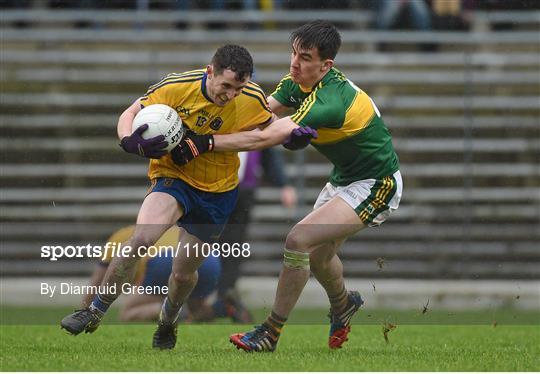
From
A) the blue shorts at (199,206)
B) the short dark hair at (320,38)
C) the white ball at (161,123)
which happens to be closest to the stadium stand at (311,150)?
the blue shorts at (199,206)

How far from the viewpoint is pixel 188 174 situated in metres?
7.06

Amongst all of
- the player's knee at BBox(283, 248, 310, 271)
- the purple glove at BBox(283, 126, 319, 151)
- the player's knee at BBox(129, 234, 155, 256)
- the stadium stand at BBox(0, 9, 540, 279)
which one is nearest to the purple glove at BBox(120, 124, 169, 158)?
the player's knee at BBox(129, 234, 155, 256)

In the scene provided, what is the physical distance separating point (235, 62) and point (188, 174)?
795 millimetres

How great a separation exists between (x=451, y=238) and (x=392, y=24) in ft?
9.19

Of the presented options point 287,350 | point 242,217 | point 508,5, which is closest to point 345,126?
point 287,350

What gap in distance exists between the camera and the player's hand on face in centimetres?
678

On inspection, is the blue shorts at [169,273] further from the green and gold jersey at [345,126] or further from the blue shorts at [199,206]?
the green and gold jersey at [345,126]

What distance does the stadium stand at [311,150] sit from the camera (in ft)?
43.3

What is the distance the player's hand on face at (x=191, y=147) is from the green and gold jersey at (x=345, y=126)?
53 cm

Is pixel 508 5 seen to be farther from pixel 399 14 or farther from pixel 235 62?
pixel 235 62

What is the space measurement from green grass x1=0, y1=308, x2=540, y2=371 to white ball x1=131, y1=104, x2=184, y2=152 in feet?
4.10

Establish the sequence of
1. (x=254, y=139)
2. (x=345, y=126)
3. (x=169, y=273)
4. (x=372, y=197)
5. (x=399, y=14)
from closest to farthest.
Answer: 1. (x=254, y=139)
2. (x=345, y=126)
3. (x=372, y=197)
4. (x=169, y=273)
5. (x=399, y=14)

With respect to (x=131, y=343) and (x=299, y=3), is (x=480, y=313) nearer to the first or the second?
(x=131, y=343)

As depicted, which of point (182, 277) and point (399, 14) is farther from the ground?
point (399, 14)
